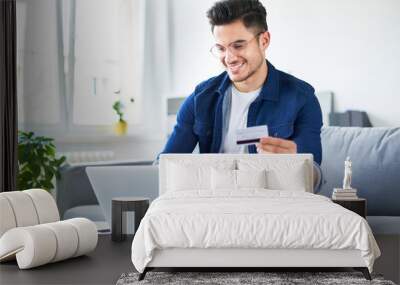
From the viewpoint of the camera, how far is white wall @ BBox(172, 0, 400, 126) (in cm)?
700

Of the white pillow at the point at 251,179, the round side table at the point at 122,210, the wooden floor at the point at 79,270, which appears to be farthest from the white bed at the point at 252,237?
the round side table at the point at 122,210

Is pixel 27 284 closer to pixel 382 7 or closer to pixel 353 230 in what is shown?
pixel 353 230

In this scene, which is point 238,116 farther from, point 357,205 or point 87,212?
point 87,212

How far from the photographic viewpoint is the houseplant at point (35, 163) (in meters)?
7.38

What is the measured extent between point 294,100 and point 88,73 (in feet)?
6.93

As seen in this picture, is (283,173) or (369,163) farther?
(369,163)

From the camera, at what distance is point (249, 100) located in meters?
6.79

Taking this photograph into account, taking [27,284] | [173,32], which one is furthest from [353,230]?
[173,32]

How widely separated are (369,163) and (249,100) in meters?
1.20

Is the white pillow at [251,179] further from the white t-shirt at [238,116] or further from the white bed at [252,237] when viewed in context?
the white bed at [252,237]

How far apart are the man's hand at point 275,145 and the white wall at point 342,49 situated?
71cm

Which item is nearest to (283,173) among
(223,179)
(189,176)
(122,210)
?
(223,179)

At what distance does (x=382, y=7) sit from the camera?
6.98m

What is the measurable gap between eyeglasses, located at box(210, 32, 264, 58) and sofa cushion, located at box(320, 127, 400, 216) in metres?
1.07
